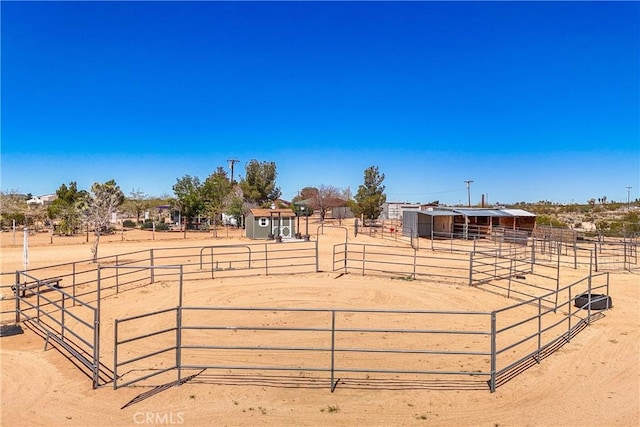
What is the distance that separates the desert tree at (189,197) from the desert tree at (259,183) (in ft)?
37.8

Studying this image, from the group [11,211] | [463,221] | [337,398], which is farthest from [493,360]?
[11,211]

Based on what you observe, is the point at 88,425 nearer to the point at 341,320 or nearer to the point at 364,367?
the point at 364,367

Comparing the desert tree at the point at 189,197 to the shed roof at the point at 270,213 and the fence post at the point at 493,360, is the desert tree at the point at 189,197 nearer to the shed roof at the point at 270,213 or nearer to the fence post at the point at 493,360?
the shed roof at the point at 270,213

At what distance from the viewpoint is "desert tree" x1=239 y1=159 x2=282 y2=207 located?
172 feet

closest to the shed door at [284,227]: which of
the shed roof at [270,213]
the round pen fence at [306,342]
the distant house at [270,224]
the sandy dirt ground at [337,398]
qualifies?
the distant house at [270,224]

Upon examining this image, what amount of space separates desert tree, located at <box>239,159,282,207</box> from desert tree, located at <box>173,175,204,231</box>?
11506mm

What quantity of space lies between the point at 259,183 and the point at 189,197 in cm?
1607

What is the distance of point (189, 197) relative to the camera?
37.0 m

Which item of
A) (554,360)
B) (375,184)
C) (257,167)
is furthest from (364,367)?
(257,167)

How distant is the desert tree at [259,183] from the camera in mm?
52344

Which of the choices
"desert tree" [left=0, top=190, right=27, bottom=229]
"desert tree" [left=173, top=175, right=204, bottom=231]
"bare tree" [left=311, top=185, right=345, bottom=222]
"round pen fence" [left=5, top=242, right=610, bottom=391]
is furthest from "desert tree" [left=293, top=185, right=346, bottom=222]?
"round pen fence" [left=5, top=242, right=610, bottom=391]

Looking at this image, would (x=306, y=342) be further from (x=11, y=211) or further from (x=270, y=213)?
(x=11, y=211)

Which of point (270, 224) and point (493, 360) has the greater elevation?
point (270, 224)

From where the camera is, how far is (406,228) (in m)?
32.7
